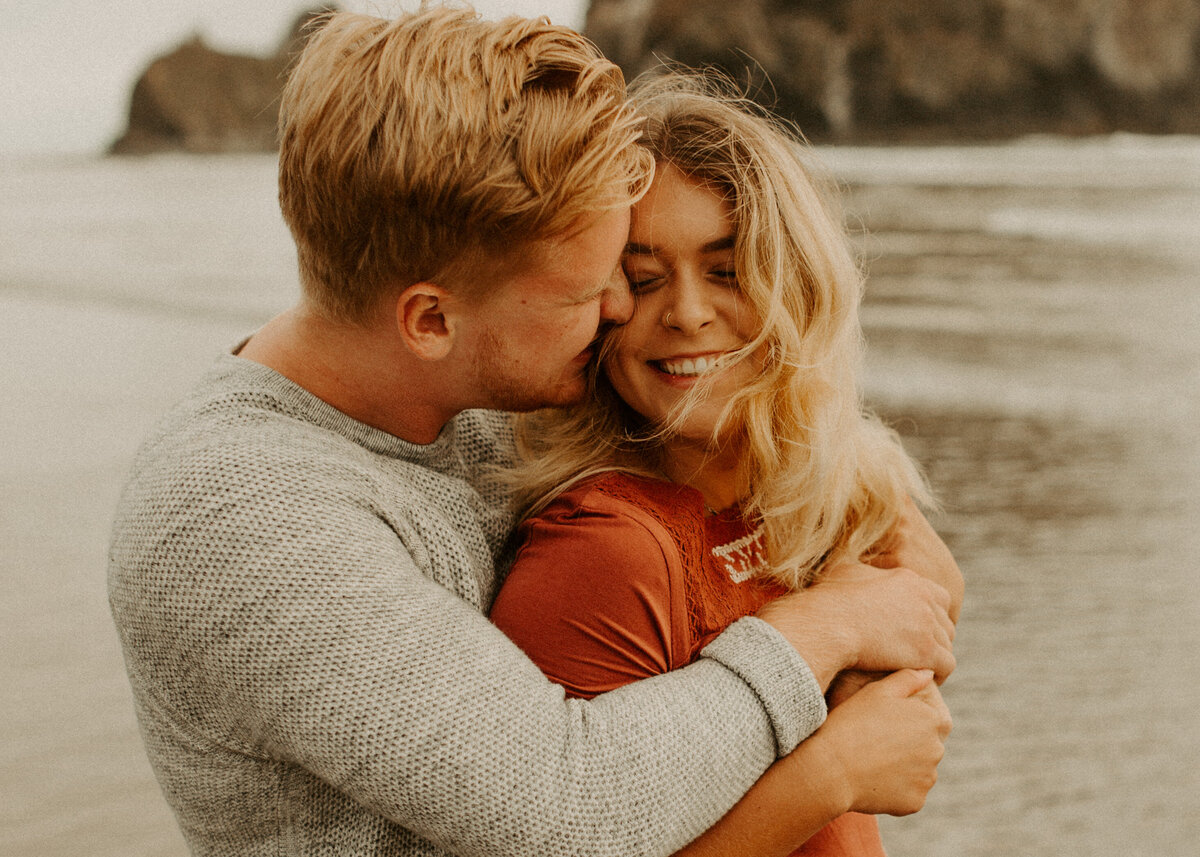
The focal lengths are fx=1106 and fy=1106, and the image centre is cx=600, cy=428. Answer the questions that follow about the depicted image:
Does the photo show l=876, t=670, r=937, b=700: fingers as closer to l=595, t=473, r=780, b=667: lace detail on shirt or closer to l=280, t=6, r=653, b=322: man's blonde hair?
l=595, t=473, r=780, b=667: lace detail on shirt

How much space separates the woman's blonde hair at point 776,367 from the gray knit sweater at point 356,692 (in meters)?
0.53

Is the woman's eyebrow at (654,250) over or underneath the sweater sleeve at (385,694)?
over

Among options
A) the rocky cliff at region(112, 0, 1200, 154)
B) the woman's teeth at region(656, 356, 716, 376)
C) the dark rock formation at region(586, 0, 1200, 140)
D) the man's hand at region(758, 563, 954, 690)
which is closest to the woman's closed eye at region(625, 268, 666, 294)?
the woman's teeth at region(656, 356, 716, 376)

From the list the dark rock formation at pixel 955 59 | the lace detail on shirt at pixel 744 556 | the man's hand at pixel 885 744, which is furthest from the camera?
the dark rock formation at pixel 955 59

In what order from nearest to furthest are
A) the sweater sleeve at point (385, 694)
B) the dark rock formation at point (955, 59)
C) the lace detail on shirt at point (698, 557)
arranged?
the sweater sleeve at point (385, 694), the lace detail on shirt at point (698, 557), the dark rock formation at point (955, 59)

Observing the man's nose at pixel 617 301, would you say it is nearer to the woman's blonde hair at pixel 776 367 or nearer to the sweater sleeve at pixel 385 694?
the woman's blonde hair at pixel 776 367

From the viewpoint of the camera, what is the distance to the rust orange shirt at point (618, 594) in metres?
1.70

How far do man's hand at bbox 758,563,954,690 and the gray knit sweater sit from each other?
0.11 m

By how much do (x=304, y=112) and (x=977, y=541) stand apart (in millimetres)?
4464

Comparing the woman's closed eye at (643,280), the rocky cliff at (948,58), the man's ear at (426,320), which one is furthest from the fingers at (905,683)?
the rocky cliff at (948,58)

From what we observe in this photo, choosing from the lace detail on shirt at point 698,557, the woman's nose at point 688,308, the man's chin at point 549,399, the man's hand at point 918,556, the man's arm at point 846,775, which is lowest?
the man's hand at point 918,556

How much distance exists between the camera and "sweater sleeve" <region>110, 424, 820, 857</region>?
1.42m

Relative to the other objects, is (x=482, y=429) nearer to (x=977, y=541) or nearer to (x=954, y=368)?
(x=977, y=541)

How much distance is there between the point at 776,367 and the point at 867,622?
545 millimetres
